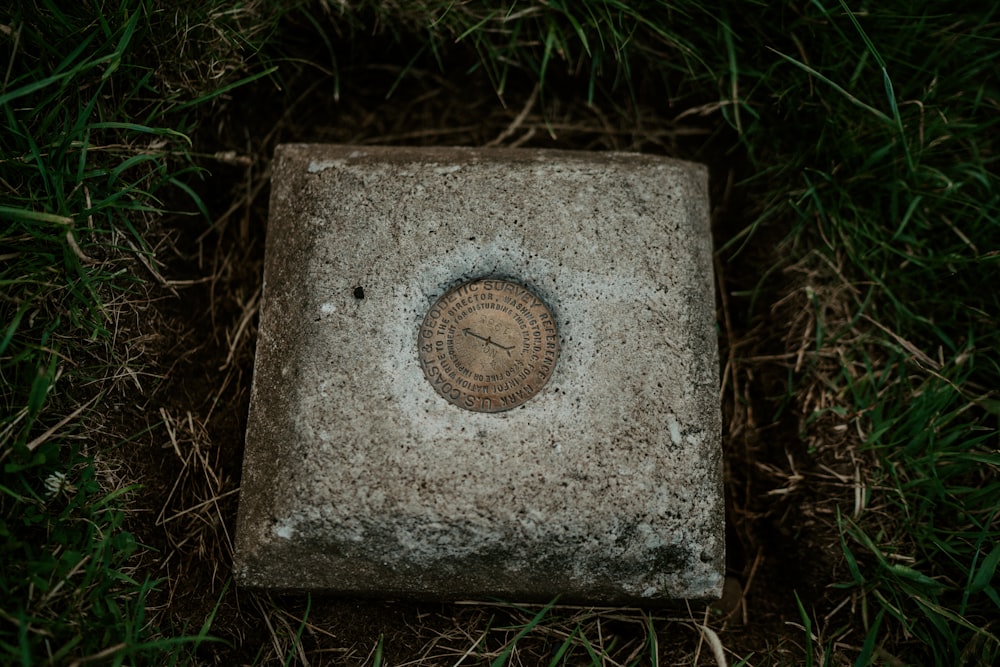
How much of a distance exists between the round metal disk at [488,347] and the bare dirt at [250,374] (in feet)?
1.95

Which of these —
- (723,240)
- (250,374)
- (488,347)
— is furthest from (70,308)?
(723,240)

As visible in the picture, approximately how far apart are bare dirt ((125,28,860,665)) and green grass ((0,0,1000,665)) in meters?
0.05

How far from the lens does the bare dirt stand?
1.69 meters

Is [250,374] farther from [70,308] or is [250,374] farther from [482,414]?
[482,414]

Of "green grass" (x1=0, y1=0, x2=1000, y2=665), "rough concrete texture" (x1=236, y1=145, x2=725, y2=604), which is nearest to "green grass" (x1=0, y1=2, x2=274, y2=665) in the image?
"green grass" (x1=0, y1=0, x2=1000, y2=665)

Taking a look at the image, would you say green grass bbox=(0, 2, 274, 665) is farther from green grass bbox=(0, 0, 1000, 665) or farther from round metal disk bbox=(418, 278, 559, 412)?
round metal disk bbox=(418, 278, 559, 412)

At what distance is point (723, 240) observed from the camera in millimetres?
2049

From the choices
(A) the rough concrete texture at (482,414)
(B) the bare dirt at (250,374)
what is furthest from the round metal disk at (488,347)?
(B) the bare dirt at (250,374)

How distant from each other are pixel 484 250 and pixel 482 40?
73cm

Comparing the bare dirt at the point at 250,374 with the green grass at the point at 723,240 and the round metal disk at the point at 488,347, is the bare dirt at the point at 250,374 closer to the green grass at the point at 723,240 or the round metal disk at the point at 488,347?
the green grass at the point at 723,240

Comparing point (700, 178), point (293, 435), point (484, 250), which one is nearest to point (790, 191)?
point (700, 178)

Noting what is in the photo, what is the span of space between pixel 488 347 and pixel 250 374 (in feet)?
2.45

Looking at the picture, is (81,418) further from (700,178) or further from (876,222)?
(876,222)

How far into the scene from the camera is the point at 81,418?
158 centimetres
